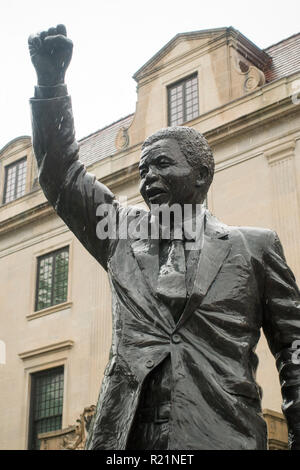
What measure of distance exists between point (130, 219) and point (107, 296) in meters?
19.9

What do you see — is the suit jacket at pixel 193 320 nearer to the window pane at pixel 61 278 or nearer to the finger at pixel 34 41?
the finger at pixel 34 41

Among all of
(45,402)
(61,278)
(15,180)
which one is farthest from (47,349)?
(15,180)

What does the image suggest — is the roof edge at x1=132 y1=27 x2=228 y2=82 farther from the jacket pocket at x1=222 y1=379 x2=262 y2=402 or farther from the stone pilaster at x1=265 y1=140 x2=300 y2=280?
the jacket pocket at x1=222 y1=379 x2=262 y2=402

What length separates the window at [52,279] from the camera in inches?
980

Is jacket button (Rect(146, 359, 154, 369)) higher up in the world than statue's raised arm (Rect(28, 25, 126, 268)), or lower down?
lower down

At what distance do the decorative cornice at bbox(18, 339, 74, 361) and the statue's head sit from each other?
20.6 metres

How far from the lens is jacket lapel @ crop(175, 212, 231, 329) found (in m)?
2.80

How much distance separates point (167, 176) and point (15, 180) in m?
27.1

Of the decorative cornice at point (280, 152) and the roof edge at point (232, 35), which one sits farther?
the roof edge at point (232, 35)

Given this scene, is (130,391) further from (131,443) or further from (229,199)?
(229,199)

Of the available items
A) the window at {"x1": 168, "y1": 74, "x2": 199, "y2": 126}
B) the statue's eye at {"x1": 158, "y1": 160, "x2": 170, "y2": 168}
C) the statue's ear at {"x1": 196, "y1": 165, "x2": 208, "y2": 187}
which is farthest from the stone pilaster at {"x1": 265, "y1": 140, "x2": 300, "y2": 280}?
the statue's eye at {"x1": 158, "y1": 160, "x2": 170, "y2": 168}

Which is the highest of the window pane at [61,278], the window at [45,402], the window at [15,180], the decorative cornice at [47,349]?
the window at [15,180]

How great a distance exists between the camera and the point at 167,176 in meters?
3.06

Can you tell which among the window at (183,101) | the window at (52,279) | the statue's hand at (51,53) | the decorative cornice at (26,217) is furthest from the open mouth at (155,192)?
the decorative cornice at (26,217)
